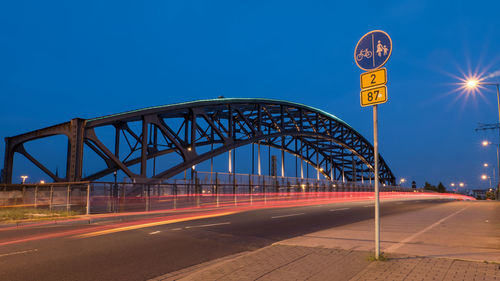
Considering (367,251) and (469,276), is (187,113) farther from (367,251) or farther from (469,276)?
(469,276)

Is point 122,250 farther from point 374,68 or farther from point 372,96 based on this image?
point 374,68

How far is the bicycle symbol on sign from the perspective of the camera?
25.2ft

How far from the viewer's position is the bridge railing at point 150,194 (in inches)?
850

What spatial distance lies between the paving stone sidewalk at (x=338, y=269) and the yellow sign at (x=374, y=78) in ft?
11.4

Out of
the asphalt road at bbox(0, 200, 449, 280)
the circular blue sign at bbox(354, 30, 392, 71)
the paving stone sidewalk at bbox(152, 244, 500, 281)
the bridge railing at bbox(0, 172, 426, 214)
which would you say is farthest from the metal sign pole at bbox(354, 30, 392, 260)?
the bridge railing at bbox(0, 172, 426, 214)

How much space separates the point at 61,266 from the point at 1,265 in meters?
1.32

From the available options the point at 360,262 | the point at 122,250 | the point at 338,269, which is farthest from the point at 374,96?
the point at 122,250

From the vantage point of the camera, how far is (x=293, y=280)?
603 centimetres

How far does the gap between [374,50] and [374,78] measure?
0.60m

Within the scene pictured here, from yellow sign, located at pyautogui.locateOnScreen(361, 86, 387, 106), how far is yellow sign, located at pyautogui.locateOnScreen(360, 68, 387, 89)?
0.34ft

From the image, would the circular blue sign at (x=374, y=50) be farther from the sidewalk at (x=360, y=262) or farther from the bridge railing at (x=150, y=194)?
the bridge railing at (x=150, y=194)

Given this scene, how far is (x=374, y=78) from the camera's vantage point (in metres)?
7.48

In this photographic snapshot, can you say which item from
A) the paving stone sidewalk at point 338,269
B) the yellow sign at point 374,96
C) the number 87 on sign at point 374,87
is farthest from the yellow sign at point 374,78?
the paving stone sidewalk at point 338,269

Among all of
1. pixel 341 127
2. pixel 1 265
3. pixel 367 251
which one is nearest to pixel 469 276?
pixel 367 251
